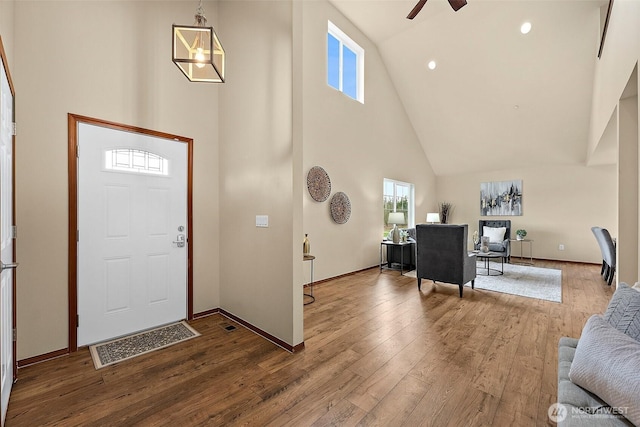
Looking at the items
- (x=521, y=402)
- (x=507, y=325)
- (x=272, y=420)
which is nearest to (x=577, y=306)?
(x=507, y=325)

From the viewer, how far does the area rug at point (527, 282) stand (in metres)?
4.10

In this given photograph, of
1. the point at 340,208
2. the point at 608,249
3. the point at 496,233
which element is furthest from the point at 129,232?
the point at 496,233

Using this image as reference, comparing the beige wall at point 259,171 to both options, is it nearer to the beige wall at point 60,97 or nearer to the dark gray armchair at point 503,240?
the beige wall at point 60,97

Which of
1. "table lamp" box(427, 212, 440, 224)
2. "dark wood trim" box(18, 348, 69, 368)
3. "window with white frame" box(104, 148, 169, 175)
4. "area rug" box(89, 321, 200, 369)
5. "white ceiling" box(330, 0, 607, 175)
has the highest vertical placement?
"white ceiling" box(330, 0, 607, 175)

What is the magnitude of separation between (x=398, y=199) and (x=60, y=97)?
618cm

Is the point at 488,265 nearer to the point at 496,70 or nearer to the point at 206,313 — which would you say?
the point at 496,70

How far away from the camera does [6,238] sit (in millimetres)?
1769

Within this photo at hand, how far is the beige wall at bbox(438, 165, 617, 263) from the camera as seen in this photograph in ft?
20.9

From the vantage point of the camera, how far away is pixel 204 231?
318 cm

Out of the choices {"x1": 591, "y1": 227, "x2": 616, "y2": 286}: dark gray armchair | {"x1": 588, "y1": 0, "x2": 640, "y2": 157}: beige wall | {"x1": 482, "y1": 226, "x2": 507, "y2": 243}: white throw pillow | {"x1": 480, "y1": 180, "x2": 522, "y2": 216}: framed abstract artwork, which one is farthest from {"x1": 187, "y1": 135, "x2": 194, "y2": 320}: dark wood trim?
{"x1": 480, "y1": 180, "x2": 522, "y2": 216}: framed abstract artwork

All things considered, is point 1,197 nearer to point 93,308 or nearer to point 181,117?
point 93,308

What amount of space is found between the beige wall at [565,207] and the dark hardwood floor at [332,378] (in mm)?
4668

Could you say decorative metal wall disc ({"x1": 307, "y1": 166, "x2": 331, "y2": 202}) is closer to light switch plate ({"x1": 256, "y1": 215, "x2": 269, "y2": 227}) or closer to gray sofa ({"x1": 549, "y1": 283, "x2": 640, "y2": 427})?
light switch plate ({"x1": 256, "y1": 215, "x2": 269, "y2": 227})

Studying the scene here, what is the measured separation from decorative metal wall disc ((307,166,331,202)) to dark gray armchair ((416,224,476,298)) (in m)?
1.60
